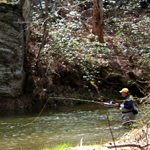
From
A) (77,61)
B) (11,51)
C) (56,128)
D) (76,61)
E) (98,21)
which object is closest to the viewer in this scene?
(56,128)

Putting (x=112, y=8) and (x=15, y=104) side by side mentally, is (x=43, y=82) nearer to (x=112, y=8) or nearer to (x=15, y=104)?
(x=15, y=104)

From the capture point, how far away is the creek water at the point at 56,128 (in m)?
7.73

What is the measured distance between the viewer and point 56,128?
31.9ft

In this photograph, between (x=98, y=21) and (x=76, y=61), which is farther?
(x=98, y=21)

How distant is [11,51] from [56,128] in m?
6.09

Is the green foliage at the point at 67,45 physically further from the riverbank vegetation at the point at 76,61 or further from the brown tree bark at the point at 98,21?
the brown tree bark at the point at 98,21

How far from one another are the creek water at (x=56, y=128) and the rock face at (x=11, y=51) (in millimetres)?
1582

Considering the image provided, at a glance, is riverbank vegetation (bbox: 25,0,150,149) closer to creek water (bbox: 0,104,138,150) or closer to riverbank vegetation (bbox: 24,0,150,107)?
riverbank vegetation (bbox: 24,0,150,107)

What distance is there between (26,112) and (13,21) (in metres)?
4.95

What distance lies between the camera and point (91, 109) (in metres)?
13.7

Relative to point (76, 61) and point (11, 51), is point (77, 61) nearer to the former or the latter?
point (76, 61)

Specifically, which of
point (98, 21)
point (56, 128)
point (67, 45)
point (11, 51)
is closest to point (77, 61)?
point (67, 45)

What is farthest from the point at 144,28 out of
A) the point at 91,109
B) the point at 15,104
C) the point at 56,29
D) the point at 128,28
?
the point at 15,104

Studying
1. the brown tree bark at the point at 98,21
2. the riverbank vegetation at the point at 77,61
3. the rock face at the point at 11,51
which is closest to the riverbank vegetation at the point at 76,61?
the riverbank vegetation at the point at 77,61
